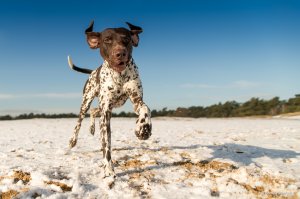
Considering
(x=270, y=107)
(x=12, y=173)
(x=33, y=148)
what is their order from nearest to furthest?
(x=12, y=173) → (x=33, y=148) → (x=270, y=107)

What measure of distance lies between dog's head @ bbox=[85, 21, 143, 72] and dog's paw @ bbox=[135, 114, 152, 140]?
37.2 inches

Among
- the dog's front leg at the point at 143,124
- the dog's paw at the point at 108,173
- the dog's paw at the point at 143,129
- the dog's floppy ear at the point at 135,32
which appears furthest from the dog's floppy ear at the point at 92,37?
the dog's paw at the point at 108,173

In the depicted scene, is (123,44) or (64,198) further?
(123,44)

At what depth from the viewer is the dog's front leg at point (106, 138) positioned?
5.56 m

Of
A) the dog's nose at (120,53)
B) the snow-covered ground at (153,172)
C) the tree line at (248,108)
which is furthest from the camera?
the tree line at (248,108)

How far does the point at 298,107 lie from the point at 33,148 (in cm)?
2758

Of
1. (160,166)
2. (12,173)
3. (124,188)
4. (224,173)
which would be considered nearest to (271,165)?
(224,173)

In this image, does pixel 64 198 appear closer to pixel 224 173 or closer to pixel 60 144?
pixel 224 173

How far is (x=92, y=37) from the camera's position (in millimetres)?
5832

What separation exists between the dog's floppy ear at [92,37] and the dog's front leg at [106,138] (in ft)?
3.17

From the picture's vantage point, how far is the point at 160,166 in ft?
21.2

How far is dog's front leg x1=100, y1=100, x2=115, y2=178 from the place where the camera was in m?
5.56

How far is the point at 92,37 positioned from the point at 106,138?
163 centimetres

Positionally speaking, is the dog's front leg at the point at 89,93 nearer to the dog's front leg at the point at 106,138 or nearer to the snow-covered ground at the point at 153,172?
the snow-covered ground at the point at 153,172
